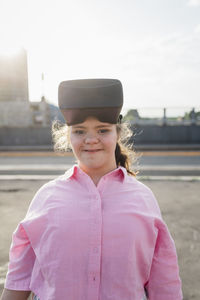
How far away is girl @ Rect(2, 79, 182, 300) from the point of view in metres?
1.39

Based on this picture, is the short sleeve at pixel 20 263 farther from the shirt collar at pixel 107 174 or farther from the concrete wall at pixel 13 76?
the concrete wall at pixel 13 76

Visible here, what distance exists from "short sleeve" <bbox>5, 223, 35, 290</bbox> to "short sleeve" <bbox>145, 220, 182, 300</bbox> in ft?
2.27

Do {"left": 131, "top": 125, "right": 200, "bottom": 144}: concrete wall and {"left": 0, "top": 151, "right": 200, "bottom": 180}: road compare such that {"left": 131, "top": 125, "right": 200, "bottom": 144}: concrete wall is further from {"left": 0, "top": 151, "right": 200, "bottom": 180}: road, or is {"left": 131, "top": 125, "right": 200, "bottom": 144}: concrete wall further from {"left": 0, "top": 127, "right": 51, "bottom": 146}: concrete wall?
{"left": 0, "top": 127, "right": 51, "bottom": 146}: concrete wall

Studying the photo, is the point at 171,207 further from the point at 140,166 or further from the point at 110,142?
the point at 140,166

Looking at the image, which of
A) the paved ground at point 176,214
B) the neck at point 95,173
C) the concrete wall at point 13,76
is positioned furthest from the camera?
the concrete wall at point 13,76

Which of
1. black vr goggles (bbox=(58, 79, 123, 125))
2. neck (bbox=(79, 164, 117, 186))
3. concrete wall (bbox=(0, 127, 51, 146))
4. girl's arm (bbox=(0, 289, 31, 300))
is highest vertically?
black vr goggles (bbox=(58, 79, 123, 125))

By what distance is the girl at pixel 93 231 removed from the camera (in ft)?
4.57

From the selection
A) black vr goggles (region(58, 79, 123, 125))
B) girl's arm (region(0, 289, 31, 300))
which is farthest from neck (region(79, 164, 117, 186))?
girl's arm (region(0, 289, 31, 300))

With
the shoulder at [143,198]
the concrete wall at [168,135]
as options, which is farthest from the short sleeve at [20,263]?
the concrete wall at [168,135]

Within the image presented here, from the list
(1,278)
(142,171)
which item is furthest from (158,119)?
(1,278)

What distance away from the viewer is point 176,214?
4.29 metres

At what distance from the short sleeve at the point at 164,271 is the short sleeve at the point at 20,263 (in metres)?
0.69

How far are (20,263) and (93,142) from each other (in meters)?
0.78

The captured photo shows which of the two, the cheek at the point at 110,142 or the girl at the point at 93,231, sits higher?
the cheek at the point at 110,142
